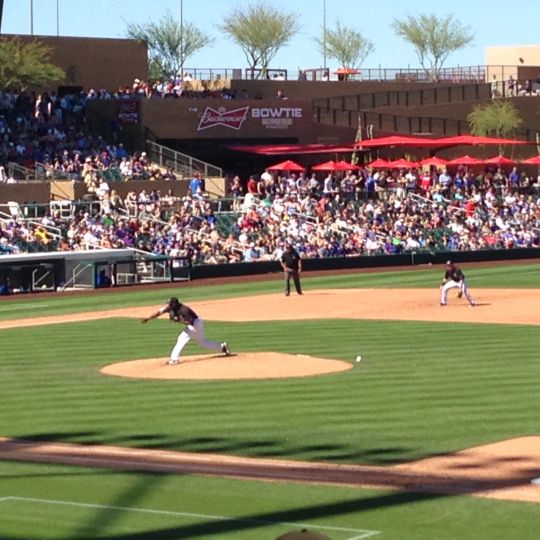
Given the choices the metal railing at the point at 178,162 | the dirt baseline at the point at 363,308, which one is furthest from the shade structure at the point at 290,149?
the dirt baseline at the point at 363,308

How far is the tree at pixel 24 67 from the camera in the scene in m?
55.3

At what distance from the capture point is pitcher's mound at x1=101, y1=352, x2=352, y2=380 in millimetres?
23447

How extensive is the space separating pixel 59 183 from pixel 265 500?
122ft

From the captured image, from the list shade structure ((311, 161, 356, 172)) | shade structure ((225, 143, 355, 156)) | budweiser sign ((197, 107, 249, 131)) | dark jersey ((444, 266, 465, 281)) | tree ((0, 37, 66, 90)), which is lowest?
dark jersey ((444, 266, 465, 281))

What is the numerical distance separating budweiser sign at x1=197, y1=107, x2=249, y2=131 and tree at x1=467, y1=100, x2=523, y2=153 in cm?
1360

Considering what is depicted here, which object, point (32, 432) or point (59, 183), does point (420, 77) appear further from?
point (32, 432)

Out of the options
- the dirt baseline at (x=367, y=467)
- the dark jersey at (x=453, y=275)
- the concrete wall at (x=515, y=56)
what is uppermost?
the concrete wall at (x=515, y=56)

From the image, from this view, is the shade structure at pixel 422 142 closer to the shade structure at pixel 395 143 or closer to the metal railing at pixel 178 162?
the shade structure at pixel 395 143

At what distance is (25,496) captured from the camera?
45.6 ft

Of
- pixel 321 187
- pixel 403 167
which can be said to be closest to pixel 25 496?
pixel 321 187

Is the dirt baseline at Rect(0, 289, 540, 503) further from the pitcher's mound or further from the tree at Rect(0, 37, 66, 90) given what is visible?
the tree at Rect(0, 37, 66, 90)

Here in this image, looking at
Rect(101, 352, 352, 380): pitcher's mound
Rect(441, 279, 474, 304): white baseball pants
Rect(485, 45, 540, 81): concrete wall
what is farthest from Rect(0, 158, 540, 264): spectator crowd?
Rect(485, 45, 540, 81): concrete wall

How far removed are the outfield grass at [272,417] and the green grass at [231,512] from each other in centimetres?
2

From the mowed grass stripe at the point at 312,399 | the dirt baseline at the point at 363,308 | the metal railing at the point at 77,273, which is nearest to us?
the mowed grass stripe at the point at 312,399
